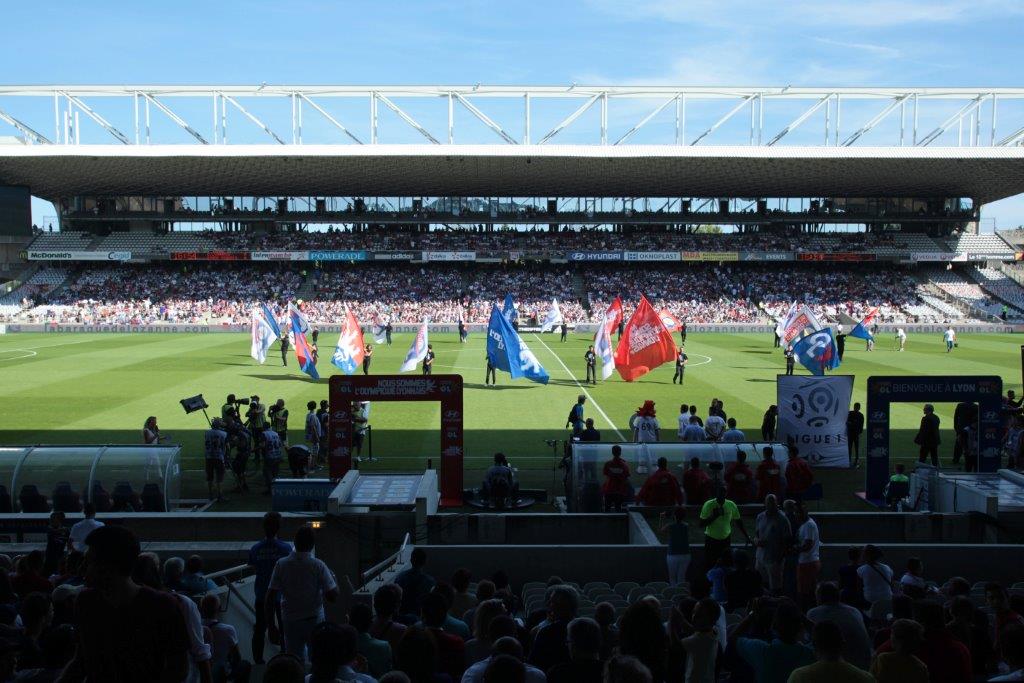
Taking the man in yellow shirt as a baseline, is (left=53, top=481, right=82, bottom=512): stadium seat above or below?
below

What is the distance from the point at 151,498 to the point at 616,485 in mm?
8141

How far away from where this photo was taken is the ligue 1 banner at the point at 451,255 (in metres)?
79.4

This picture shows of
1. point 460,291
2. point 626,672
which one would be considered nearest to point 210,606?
point 626,672

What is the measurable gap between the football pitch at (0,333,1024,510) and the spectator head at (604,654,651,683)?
1376cm

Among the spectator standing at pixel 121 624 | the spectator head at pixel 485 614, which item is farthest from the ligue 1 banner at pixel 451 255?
the spectator standing at pixel 121 624

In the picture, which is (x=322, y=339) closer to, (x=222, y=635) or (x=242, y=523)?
(x=242, y=523)

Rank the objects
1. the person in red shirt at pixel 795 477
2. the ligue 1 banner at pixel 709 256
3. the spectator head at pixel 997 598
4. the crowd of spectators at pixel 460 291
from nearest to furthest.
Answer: the spectator head at pixel 997 598 → the person in red shirt at pixel 795 477 → the crowd of spectators at pixel 460 291 → the ligue 1 banner at pixel 709 256

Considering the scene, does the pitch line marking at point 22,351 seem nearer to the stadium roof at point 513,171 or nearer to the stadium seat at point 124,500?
the stadium roof at point 513,171

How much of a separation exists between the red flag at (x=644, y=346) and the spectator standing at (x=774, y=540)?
14723mm

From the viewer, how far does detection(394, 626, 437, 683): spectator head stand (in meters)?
5.34

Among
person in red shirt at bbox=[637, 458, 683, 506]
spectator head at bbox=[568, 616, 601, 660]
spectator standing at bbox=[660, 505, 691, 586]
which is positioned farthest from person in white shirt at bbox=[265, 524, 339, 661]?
person in red shirt at bbox=[637, 458, 683, 506]

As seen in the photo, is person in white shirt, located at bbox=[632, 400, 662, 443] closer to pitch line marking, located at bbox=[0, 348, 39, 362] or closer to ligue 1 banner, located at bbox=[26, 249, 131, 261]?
pitch line marking, located at bbox=[0, 348, 39, 362]

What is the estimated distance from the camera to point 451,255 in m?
79.4

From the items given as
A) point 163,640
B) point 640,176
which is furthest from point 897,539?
point 640,176
